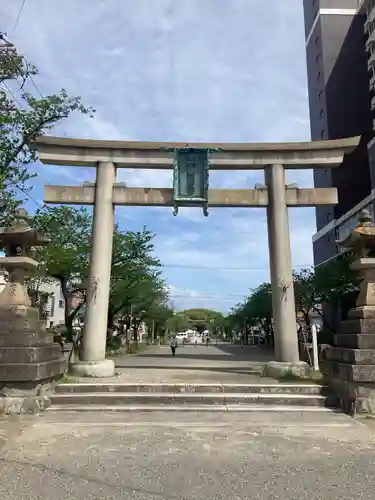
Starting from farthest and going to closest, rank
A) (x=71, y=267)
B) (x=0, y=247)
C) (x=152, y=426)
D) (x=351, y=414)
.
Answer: (x=71, y=267) < (x=0, y=247) < (x=351, y=414) < (x=152, y=426)

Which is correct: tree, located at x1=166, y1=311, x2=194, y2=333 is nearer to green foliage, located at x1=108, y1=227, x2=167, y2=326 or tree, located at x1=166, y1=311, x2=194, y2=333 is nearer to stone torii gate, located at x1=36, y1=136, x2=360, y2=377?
green foliage, located at x1=108, y1=227, x2=167, y2=326

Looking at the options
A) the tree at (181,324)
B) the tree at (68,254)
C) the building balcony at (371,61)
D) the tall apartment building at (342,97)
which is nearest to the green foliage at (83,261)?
the tree at (68,254)

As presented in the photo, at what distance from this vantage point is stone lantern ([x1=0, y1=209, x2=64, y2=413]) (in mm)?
8094

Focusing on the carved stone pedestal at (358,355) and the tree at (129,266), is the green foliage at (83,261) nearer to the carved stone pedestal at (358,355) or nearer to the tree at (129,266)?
the tree at (129,266)

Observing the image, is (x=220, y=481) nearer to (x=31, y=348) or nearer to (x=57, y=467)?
(x=57, y=467)

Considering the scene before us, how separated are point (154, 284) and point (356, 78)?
33.2 metres

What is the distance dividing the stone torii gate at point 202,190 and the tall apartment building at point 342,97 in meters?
33.1

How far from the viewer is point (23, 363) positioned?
820cm

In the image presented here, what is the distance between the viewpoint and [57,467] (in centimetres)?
513

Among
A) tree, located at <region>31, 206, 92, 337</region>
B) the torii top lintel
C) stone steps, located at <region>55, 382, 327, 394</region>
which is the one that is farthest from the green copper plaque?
tree, located at <region>31, 206, 92, 337</region>

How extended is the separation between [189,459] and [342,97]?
163ft

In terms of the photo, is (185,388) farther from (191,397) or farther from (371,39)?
(371,39)

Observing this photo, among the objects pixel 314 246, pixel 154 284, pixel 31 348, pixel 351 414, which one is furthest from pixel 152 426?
pixel 314 246

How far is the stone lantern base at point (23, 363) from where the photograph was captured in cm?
804
